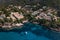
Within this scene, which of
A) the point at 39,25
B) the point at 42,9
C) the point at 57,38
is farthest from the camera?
the point at 42,9

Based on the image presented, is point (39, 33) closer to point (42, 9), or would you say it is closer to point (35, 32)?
point (35, 32)

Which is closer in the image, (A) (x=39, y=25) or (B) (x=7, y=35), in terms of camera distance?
(B) (x=7, y=35)

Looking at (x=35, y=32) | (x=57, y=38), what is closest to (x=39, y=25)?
(x=35, y=32)

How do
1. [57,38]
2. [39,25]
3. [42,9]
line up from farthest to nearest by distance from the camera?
[42,9] < [39,25] < [57,38]

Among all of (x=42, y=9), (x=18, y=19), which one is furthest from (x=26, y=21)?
(x=42, y=9)

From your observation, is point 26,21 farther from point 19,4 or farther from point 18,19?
point 19,4

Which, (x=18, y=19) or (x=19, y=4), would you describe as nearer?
(x=18, y=19)
